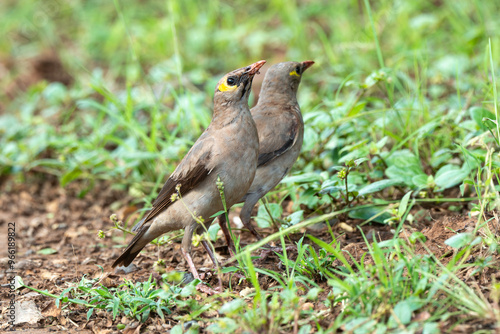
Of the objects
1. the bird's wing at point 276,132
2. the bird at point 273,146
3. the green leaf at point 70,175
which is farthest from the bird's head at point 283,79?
the green leaf at point 70,175

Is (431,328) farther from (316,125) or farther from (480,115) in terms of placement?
(316,125)

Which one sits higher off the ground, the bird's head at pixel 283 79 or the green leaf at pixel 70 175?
the bird's head at pixel 283 79

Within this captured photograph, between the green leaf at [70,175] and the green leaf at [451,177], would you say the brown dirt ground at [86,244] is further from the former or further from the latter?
the green leaf at [70,175]

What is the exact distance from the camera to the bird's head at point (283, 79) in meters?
5.30

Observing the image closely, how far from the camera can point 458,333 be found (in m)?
2.87

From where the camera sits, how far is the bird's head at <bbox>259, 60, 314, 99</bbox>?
17.4 feet

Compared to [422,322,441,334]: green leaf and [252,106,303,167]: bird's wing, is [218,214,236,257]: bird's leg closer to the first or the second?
[252,106,303,167]: bird's wing

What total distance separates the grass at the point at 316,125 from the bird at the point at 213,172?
43 centimetres

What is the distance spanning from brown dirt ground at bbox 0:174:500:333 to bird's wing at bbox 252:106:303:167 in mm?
696

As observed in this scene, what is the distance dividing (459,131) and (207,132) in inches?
89.0

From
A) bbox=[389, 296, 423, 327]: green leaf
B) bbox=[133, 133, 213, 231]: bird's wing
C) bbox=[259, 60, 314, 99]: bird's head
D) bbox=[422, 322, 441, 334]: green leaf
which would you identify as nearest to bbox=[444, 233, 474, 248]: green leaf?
bbox=[389, 296, 423, 327]: green leaf

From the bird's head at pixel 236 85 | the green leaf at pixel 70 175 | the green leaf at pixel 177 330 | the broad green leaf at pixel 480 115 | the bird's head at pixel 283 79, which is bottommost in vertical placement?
the green leaf at pixel 177 330

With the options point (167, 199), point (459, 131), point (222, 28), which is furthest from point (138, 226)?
point (222, 28)

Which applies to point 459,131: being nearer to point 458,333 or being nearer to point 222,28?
point 458,333
